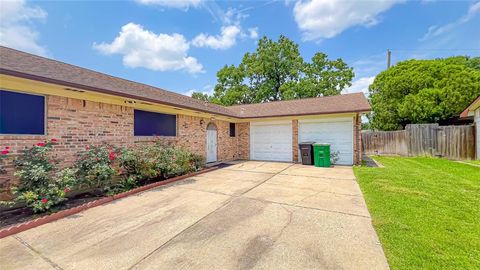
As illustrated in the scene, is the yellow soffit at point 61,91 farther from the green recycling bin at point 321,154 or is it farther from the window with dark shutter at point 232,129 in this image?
the green recycling bin at point 321,154

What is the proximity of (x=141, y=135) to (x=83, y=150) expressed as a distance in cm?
193

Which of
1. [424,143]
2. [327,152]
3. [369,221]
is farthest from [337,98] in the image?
[369,221]

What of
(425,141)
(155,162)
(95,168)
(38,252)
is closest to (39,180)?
(95,168)

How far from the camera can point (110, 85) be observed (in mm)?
6301

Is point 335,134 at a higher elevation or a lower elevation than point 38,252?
higher

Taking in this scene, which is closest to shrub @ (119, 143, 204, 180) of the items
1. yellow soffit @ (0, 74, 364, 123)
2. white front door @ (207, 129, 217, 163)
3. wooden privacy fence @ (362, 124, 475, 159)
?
yellow soffit @ (0, 74, 364, 123)

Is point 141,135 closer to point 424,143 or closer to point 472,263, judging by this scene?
point 472,263

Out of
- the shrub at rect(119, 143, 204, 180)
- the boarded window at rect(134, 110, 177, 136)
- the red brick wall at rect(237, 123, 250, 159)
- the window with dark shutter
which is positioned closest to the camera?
the shrub at rect(119, 143, 204, 180)

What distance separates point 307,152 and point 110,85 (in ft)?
28.9

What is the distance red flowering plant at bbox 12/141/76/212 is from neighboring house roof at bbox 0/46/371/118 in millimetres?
1602

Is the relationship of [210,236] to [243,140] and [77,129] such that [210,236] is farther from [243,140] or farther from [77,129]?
[243,140]

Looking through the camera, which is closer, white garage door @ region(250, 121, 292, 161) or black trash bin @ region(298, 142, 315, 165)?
black trash bin @ region(298, 142, 315, 165)

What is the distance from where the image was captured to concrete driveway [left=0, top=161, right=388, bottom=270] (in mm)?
2498

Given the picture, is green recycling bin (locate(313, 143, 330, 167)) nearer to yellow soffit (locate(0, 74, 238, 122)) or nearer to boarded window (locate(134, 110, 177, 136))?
boarded window (locate(134, 110, 177, 136))
